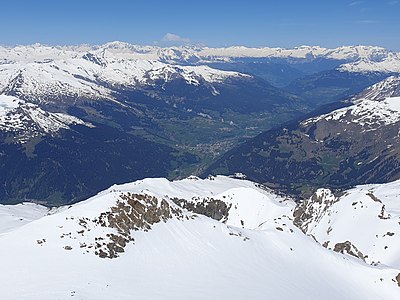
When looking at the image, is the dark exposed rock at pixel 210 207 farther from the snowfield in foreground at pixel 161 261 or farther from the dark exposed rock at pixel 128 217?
the dark exposed rock at pixel 128 217

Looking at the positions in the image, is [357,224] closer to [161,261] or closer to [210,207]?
[210,207]

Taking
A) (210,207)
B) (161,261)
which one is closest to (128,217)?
(161,261)

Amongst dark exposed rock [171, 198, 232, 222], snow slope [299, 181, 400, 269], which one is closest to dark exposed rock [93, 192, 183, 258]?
snow slope [299, 181, 400, 269]

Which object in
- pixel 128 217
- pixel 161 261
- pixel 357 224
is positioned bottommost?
pixel 357 224

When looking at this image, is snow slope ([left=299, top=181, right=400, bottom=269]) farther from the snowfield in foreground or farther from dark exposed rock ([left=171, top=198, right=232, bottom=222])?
the snowfield in foreground

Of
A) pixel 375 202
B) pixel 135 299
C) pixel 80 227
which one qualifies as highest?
pixel 80 227

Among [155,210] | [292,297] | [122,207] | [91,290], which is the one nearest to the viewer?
[91,290]

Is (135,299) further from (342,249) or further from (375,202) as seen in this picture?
(375,202)

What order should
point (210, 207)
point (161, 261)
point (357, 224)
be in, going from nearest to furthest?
point (161, 261), point (357, 224), point (210, 207)

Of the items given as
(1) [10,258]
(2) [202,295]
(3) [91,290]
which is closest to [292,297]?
(2) [202,295]

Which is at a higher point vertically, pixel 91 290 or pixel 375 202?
pixel 91 290
